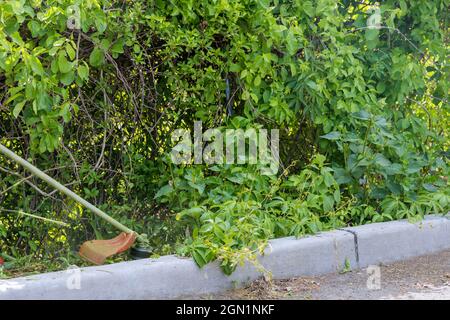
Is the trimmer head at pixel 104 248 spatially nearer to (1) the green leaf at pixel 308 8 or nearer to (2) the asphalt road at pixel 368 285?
(2) the asphalt road at pixel 368 285

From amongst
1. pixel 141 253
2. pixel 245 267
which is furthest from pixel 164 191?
pixel 245 267

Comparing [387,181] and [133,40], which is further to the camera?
[387,181]

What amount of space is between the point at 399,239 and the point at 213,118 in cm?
154

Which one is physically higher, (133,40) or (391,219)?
(133,40)

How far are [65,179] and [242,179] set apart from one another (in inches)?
46.9

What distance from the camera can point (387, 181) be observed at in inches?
220

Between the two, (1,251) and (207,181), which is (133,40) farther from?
(1,251)

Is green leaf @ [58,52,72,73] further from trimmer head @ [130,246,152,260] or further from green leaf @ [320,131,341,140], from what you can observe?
green leaf @ [320,131,341,140]

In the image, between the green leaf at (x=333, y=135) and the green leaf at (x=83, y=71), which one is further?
the green leaf at (x=333, y=135)

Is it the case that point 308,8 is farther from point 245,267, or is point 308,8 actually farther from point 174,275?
point 174,275

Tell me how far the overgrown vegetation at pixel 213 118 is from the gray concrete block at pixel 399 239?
126 mm

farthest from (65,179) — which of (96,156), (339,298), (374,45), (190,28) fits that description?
(374,45)

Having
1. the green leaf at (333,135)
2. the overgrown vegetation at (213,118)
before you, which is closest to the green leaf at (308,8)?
the overgrown vegetation at (213,118)

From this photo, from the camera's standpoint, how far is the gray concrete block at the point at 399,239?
5062 millimetres
